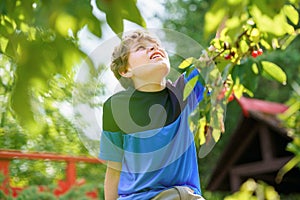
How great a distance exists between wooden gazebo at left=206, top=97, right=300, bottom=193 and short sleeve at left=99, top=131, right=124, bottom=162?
453 centimetres

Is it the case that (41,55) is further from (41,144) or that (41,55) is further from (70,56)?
(41,144)

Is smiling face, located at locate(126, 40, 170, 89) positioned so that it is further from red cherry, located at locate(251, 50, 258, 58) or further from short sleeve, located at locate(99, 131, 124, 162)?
red cherry, located at locate(251, 50, 258, 58)

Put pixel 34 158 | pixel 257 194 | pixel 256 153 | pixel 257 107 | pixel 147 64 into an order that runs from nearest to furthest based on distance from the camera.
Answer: pixel 147 64 < pixel 34 158 < pixel 257 194 < pixel 257 107 < pixel 256 153

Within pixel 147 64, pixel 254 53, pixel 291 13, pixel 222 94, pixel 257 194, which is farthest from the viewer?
pixel 257 194

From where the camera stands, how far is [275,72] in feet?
6.59

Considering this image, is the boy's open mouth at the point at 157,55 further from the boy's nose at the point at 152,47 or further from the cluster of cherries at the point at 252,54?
the cluster of cherries at the point at 252,54

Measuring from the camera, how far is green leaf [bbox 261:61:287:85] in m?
1.99

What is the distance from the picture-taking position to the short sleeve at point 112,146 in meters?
1.98

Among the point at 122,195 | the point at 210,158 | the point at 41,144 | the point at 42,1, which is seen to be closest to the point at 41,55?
the point at 42,1

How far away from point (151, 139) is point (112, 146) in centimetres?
13

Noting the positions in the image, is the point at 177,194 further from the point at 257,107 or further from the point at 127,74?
the point at 257,107

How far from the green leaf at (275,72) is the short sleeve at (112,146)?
18.6 inches

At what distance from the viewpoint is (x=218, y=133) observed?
6.89 feet

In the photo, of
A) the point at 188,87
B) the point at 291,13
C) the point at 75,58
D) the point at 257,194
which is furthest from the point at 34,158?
the point at 75,58
